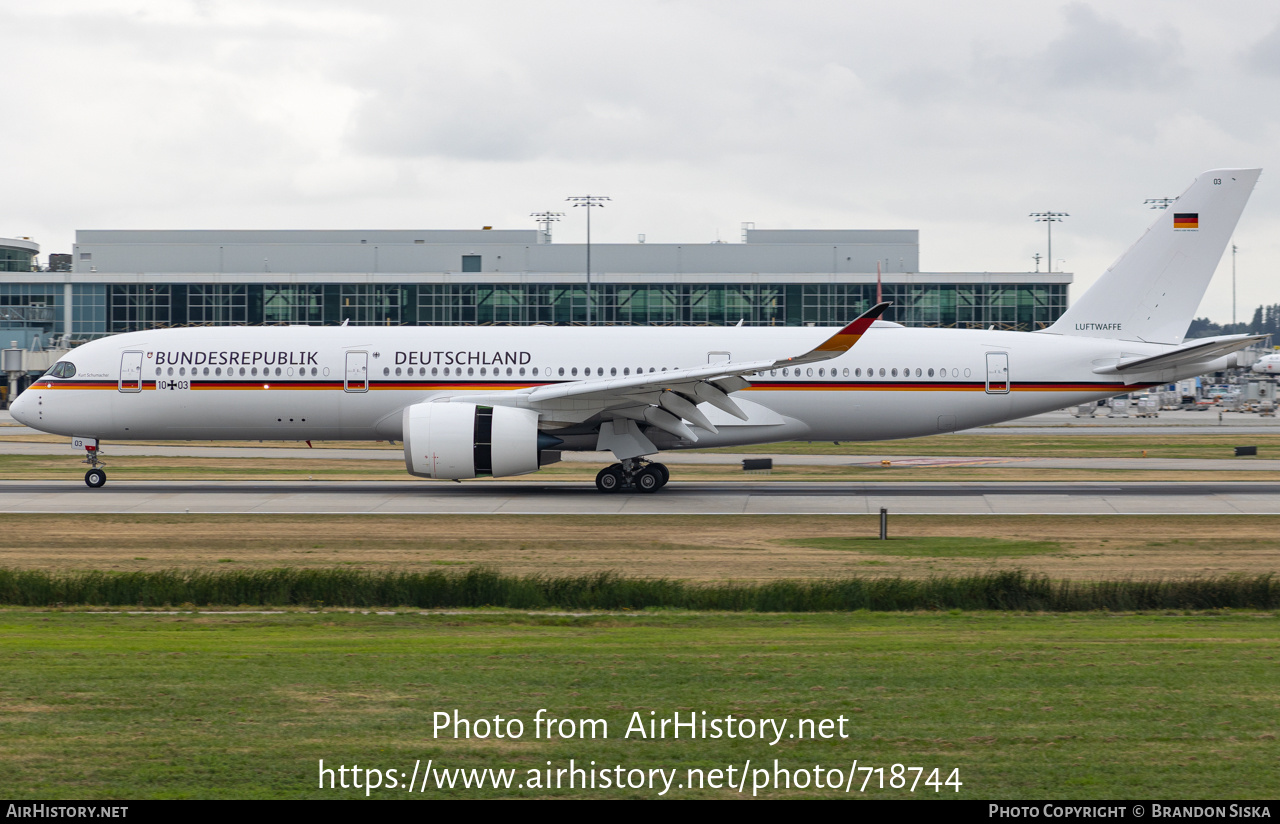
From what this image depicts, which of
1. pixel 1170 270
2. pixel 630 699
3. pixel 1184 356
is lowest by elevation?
pixel 630 699

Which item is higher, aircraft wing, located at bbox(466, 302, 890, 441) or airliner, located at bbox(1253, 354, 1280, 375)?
airliner, located at bbox(1253, 354, 1280, 375)

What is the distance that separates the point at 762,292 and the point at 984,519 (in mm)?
69641

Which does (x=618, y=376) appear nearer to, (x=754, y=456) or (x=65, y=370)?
(x=65, y=370)

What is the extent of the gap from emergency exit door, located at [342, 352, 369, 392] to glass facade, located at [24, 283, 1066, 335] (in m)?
60.6

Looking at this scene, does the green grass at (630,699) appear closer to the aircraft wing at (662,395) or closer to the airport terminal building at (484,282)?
the aircraft wing at (662,395)

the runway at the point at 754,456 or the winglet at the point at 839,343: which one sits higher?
the winglet at the point at 839,343

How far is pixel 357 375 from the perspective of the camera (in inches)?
1196

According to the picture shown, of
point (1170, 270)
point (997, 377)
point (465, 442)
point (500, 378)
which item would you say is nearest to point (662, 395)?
point (500, 378)

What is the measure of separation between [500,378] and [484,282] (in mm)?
63151

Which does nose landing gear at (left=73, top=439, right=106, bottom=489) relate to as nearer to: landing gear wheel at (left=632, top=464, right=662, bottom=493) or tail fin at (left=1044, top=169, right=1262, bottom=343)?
landing gear wheel at (left=632, top=464, right=662, bottom=493)

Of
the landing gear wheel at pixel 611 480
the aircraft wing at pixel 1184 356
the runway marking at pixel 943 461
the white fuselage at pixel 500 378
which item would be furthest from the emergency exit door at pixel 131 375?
the aircraft wing at pixel 1184 356

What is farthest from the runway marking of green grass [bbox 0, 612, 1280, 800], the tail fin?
green grass [bbox 0, 612, 1280, 800]

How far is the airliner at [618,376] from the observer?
30.4 meters

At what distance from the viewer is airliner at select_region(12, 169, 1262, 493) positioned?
99.7ft
